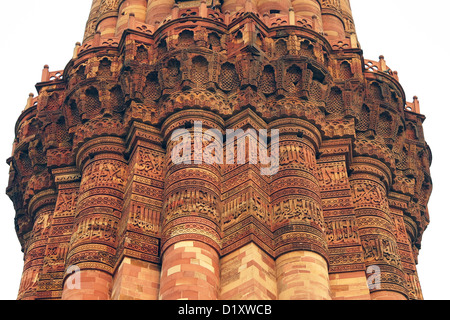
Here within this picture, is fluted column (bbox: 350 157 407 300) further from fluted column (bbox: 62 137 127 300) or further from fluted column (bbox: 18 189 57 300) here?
fluted column (bbox: 18 189 57 300)

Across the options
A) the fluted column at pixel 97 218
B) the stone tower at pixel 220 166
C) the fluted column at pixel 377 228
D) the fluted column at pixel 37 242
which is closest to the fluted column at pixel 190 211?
the stone tower at pixel 220 166

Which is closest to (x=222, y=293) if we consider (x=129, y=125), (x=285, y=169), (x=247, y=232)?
(x=247, y=232)

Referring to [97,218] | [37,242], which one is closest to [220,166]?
[97,218]

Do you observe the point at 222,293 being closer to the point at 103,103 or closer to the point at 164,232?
the point at 164,232

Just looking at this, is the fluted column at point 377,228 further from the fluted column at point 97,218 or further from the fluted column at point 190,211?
the fluted column at point 97,218

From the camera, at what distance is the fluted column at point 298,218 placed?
14958mm

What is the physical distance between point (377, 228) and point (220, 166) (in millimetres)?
2860

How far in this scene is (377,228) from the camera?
56.2 feet

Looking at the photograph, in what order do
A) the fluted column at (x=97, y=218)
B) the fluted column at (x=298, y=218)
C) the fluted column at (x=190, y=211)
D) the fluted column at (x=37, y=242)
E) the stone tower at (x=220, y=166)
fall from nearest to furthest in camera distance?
1. the fluted column at (x=190, y=211)
2. the fluted column at (x=298, y=218)
3. the stone tower at (x=220, y=166)
4. the fluted column at (x=97, y=218)
5. the fluted column at (x=37, y=242)

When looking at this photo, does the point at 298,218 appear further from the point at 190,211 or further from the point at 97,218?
the point at 97,218

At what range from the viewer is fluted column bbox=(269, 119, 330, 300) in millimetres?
14958

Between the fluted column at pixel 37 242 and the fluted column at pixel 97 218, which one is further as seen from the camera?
the fluted column at pixel 37 242

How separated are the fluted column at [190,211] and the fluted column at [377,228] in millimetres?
2617

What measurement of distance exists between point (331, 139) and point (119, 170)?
3.81 metres
